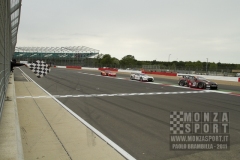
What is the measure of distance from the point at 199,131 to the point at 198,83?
13.0 m

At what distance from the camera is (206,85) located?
57.4 ft

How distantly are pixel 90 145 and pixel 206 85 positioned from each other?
48.4 ft

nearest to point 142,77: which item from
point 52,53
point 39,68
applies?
point 39,68

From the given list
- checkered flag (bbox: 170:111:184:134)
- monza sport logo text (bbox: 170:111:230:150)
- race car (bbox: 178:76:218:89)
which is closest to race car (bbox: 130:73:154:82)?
race car (bbox: 178:76:218:89)

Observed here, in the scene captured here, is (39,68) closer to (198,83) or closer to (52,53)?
(198,83)

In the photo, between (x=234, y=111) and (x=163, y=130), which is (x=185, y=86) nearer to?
(x=234, y=111)

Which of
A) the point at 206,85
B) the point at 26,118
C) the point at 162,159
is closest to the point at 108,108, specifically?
the point at 26,118

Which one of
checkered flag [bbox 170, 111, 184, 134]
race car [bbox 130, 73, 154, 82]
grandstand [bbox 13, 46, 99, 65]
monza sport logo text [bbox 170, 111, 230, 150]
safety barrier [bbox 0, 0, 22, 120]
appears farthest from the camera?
grandstand [bbox 13, 46, 99, 65]

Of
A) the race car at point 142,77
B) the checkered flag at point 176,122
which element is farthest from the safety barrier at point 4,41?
the race car at point 142,77

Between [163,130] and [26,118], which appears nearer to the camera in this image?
[163,130]

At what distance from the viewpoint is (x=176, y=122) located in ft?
23.4

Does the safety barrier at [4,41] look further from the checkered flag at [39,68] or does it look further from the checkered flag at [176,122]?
the checkered flag at [176,122]

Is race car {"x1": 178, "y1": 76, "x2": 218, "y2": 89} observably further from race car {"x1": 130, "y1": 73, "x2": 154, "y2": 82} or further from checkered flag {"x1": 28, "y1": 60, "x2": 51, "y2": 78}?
checkered flag {"x1": 28, "y1": 60, "x2": 51, "y2": 78}

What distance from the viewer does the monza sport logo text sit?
5102mm
